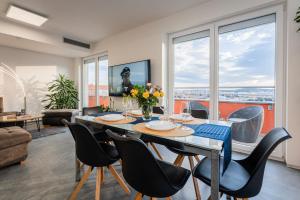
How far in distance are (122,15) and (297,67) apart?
3472mm

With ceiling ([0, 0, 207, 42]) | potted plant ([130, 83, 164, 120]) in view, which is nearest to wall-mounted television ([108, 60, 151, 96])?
ceiling ([0, 0, 207, 42])

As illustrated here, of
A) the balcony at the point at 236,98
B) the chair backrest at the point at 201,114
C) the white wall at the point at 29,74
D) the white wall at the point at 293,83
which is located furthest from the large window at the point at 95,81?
the white wall at the point at 293,83

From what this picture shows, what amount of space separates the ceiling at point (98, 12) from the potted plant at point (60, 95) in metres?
2.02

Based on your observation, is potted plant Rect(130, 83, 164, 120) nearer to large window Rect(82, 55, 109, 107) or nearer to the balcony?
the balcony

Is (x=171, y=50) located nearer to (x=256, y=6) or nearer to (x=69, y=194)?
(x=256, y=6)

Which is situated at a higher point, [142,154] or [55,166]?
[142,154]

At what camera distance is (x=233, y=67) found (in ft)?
10.2

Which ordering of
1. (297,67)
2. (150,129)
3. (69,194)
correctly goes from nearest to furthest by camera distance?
1. (150,129)
2. (69,194)
3. (297,67)

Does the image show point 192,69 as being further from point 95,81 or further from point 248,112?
point 95,81

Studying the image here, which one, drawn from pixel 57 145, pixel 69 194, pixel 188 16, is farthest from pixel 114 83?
pixel 69 194

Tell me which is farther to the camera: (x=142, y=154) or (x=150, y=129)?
(x=150, y=129)

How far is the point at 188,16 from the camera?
3381 millimetres

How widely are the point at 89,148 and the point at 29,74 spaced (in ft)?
18.7

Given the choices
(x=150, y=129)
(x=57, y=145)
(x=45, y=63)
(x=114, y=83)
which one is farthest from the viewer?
(x=45, y=63)
